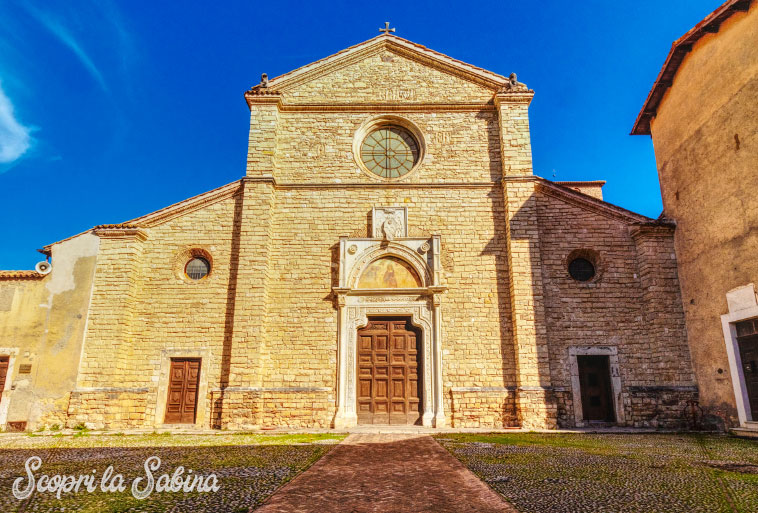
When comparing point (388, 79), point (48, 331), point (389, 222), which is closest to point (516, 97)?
point (388, 79)

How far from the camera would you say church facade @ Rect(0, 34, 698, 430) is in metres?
10.6

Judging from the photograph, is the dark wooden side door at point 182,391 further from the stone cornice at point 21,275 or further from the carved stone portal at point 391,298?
the stone cornice at point 21,275

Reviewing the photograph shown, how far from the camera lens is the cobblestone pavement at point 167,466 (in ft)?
11.1

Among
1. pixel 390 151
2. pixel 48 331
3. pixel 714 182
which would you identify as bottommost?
pixel 48 331

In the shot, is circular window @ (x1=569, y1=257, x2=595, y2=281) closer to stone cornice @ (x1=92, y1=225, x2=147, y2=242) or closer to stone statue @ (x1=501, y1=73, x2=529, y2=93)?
stone statue @ (x1=501, y1=73, x2=529, y2=93)

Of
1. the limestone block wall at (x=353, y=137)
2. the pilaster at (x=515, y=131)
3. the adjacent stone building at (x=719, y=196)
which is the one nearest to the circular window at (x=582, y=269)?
the adjacent stone building at (x=719, y=196)

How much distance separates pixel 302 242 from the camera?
38.9 feet

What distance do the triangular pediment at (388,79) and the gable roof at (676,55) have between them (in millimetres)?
3823

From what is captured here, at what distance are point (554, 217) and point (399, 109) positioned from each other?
511 cm

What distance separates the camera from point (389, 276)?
456 inches

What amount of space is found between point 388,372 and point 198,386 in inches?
177

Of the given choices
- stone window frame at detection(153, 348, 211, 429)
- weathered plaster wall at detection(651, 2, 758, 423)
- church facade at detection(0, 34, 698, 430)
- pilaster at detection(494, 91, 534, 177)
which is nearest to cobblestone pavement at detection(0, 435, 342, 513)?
stone window frame at detection(153, 348, 211, 429)

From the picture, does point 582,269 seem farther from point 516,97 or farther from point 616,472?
point 616,472

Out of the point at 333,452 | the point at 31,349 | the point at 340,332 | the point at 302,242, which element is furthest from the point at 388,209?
the point at 31,349
